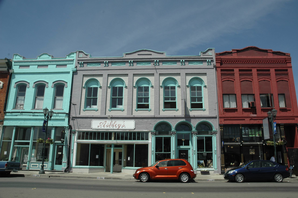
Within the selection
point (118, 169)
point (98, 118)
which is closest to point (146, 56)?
point (98, 118)

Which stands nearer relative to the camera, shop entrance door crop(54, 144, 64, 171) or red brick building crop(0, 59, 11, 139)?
shop entrance door crop(54, 144, 64, 171)

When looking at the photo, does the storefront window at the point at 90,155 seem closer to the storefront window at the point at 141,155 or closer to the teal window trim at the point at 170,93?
the storefront window at the point at 141,155

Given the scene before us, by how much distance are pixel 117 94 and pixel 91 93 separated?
101 inches

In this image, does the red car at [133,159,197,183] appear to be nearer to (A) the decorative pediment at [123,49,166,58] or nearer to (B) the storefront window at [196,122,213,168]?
(B) the storefront window at [196,122,213,168]

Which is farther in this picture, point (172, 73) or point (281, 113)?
point (172, 73)

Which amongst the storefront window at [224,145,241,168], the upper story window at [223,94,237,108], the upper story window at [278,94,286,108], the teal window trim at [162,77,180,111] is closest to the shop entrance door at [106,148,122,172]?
the teal window trim at [162,77,180,111]

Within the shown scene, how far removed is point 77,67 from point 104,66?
8.98ft

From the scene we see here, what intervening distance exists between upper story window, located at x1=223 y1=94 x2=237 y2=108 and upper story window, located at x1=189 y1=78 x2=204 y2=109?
2079 millimetres

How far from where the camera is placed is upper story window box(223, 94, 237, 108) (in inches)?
856

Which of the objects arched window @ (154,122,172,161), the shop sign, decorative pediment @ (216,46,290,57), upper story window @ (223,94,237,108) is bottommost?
arched window @ (154,122,172,161)

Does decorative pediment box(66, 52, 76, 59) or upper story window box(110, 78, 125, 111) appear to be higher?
decorative pediment box(66, 52, 76, 59)

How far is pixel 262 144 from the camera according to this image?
68.0 feet

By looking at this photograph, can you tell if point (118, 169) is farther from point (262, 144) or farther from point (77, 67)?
point (262, 144)

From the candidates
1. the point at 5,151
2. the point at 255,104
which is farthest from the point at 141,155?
the point at 5,151
